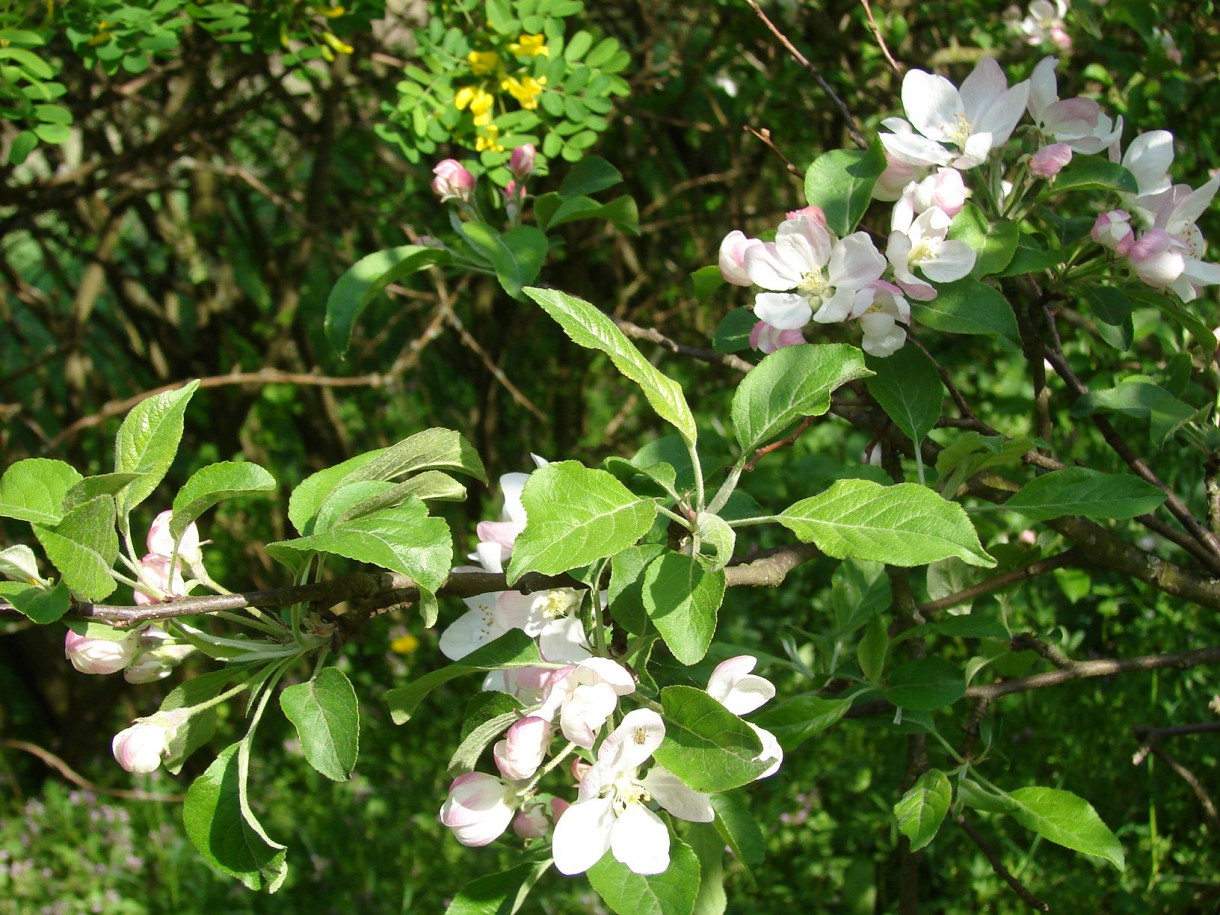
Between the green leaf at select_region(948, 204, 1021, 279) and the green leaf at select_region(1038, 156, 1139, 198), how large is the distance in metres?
0.07

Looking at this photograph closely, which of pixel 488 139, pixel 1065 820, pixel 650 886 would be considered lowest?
pixel 1065 820

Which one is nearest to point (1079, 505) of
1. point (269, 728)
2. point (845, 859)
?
point (845, 859)

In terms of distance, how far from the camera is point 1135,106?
1.80 metres

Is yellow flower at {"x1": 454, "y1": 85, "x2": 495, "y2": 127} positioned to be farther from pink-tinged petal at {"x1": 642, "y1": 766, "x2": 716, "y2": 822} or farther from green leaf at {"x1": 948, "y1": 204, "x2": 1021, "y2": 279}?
pink-tinged petal at {"x1": 642, "y1": 766, "x2": 716, "y2": 822}

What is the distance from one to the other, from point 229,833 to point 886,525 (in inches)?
19.7

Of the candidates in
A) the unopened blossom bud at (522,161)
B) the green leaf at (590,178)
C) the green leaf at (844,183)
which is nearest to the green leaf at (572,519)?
the green leaf at (844,183)

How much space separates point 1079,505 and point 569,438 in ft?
8.90

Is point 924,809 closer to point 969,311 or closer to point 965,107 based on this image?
point 969,311

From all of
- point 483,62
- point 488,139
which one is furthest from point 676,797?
point 483,62

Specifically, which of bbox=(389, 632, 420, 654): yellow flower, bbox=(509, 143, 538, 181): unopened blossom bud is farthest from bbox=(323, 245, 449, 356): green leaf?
bbox=(389, 632, 420, 654): yellow flower

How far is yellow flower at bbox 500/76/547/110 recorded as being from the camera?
61.8 inches

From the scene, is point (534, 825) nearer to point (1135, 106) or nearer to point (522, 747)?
point (522, 747)

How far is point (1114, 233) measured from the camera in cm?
96

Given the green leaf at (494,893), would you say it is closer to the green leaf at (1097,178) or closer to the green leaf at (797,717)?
the green leaf at (797,717)
